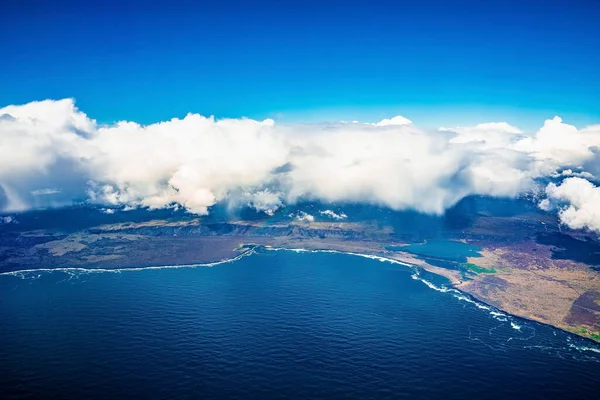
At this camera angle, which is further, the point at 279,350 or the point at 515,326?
the point at 515,326

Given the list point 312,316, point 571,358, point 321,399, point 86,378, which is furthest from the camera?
point 312,316

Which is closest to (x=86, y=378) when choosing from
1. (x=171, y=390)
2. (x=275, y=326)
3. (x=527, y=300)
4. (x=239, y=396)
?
(x=171, y=390)

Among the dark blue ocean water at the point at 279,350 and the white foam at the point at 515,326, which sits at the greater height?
the dark blue ocean water at the point at 279,350

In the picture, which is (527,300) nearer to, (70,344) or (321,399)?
(321,399)

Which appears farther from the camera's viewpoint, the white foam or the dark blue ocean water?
the white foam

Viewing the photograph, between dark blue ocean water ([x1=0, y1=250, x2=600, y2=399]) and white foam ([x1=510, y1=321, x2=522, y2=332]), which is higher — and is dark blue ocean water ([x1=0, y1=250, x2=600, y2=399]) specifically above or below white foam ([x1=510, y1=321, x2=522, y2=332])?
above

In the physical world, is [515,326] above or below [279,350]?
below

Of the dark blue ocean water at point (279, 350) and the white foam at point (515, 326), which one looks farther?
the white foam at point (515, 326)

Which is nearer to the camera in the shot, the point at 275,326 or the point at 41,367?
the point at 41,367
